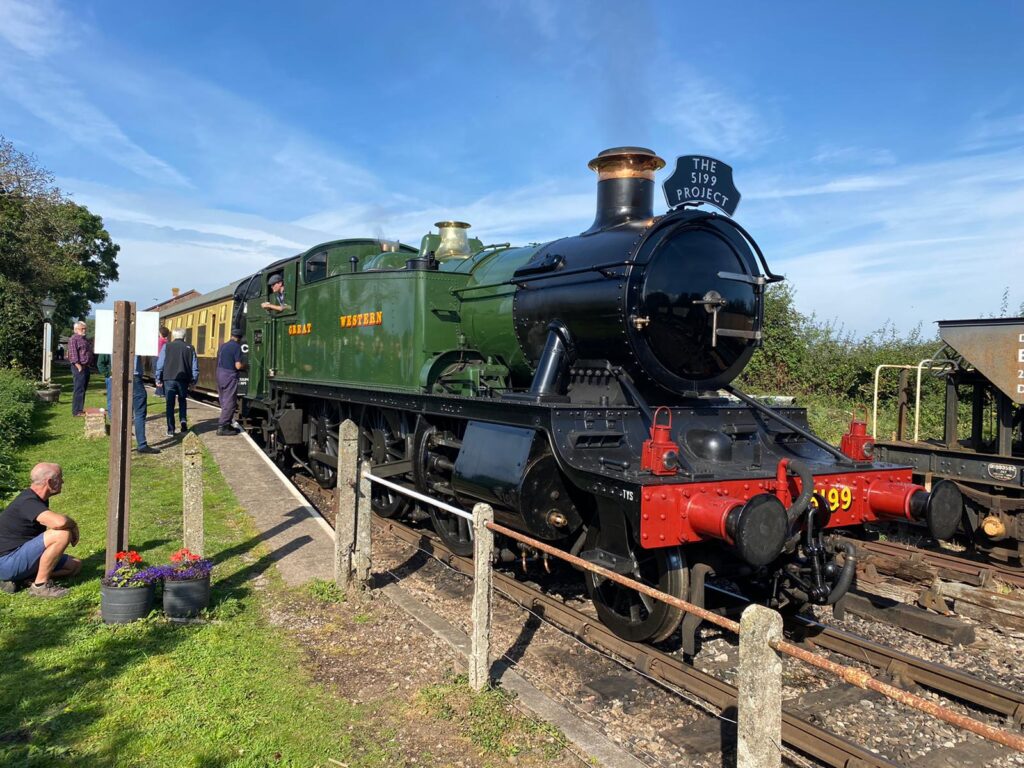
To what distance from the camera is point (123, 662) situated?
421cm

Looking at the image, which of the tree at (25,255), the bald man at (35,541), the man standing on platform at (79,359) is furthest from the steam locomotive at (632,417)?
the tree at (25,255)

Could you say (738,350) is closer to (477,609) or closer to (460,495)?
(460,495)

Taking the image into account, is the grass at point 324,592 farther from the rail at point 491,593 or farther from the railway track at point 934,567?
the railway track at point 934,567

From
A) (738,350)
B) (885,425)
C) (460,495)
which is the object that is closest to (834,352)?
(885,425)

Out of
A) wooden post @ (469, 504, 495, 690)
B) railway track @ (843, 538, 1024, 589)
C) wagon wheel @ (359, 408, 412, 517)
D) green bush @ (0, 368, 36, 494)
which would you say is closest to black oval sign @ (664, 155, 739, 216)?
wooden post @ (469, 504, 495, 690)

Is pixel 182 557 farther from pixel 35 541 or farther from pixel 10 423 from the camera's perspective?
pixel 10 423

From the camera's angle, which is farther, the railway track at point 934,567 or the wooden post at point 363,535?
the railway track at point 934,567

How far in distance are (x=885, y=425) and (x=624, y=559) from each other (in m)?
12.9

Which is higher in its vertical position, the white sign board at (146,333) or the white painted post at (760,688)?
the white sign board at (146,333)

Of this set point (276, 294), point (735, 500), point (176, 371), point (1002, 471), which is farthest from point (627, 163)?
point (176, 371)

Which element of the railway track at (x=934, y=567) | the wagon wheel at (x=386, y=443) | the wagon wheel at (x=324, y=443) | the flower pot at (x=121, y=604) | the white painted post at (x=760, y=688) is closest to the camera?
the white painted post at (x=760, y=688)

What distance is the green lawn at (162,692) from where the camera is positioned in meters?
3.37

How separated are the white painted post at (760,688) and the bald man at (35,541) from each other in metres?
4.72

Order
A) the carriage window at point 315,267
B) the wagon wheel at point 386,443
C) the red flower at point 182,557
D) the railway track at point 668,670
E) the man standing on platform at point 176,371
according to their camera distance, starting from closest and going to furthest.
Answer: the railway track at point 668,670, the red flower at point 182,557, the wagon wheel at point 386,443, the carriage window at point 315,267, the man standing on platform at point 176,371
